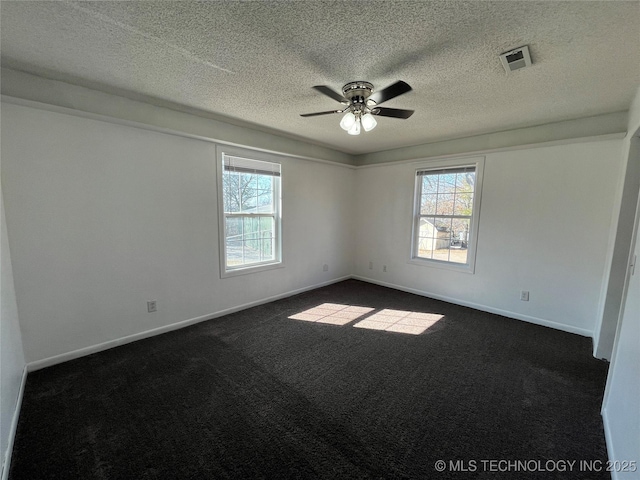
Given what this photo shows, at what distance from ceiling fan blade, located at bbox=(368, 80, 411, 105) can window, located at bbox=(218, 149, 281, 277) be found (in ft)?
6.59

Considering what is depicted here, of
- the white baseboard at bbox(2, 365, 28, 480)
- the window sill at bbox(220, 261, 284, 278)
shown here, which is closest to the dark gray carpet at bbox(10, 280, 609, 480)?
the white baseboard at bbox(2, 365, 28, 480)

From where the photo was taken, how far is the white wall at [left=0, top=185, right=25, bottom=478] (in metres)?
1.47

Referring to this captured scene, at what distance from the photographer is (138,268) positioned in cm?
277

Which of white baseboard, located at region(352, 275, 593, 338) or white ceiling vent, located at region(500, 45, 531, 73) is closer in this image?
white ceiling vent, located at region(500, 45, 531, 73)

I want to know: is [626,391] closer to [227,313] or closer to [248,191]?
[227,313]

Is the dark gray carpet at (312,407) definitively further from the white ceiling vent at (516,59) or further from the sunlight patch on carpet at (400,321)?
the white ceiling vent at (516,59)

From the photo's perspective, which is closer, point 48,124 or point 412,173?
point 48,124

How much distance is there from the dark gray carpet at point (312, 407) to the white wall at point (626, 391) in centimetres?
16

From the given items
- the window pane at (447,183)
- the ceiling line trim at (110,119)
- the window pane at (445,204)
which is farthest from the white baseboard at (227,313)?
the ceiling line trim at (110,119)

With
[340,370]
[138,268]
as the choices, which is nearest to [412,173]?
[340,370]

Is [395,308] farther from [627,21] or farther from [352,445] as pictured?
[627,21]

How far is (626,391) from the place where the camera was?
1458mm

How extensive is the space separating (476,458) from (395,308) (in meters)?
2.31

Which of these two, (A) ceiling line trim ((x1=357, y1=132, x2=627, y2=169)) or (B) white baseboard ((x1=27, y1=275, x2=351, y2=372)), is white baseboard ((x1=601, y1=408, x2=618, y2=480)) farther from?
(B) white baseboard ((x1=27, y1=275, x2=351, y2=372))
